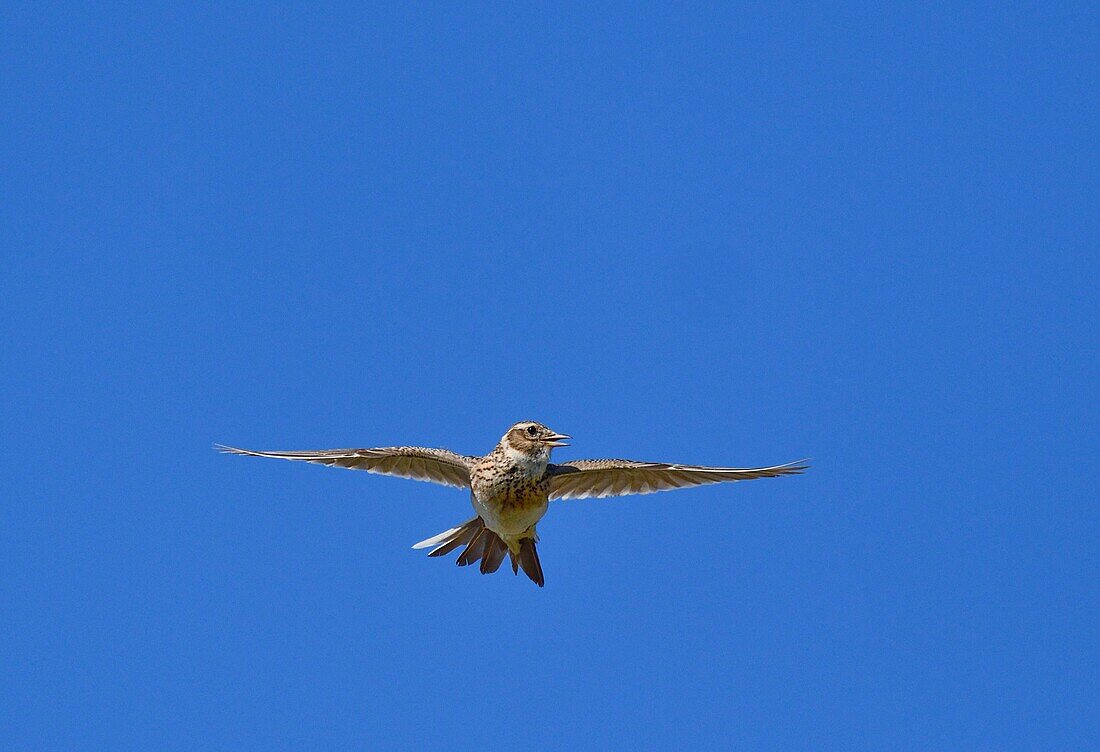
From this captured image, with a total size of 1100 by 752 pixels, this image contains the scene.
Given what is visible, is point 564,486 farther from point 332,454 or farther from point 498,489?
point 332,454

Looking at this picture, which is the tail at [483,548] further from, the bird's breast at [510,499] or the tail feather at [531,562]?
the bird's breast at [510,499]

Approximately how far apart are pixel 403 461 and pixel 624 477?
3107 mm

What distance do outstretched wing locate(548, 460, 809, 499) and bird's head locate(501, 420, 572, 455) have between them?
74 centimetres

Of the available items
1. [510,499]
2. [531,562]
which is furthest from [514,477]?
[531,562]

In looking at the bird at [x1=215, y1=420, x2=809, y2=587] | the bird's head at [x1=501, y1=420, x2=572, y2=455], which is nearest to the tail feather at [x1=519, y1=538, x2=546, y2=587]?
the bird at [x1=215, y1=420, x2=809, y2=587]

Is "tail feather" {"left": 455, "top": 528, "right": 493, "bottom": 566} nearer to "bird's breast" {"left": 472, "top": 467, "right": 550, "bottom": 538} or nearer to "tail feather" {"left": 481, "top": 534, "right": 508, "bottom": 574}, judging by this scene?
"tail feather" {"left": 481, "top": 534, "right": 508, "bottom": 574}

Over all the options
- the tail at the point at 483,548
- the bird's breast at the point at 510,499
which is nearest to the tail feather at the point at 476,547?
the tail at the point at 483,548

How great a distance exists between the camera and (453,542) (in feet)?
65.6

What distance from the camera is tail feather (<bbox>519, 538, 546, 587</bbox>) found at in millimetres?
19859

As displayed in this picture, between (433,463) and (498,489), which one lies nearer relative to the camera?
(498,489)

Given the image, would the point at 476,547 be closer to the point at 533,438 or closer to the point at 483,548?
the point at 483,548

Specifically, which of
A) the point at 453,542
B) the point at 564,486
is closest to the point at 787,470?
the point at 564,486

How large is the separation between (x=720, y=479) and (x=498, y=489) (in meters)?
3.24

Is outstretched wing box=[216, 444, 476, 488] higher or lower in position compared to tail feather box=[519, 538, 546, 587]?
higher
